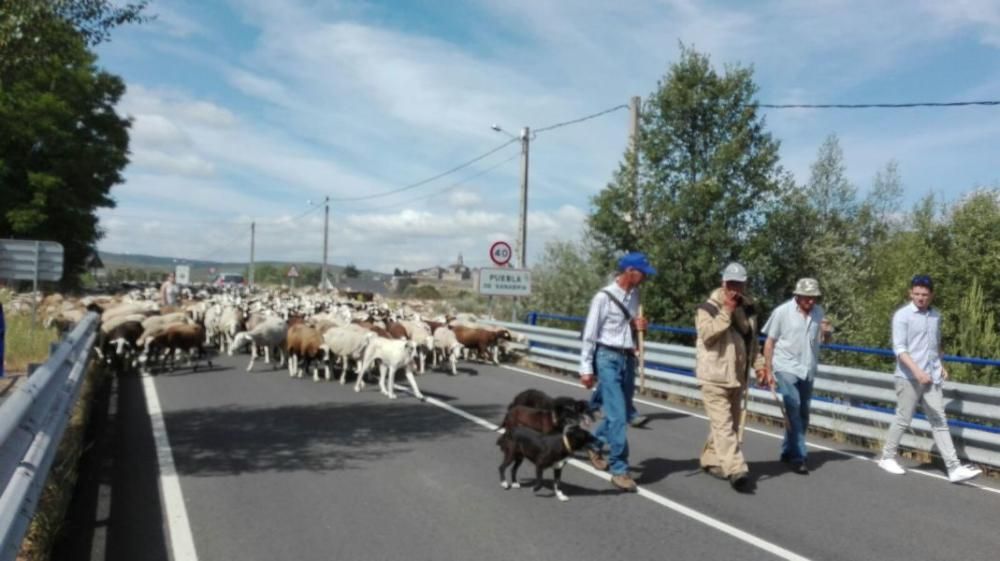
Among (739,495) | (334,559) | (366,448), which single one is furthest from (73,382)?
(739,495)

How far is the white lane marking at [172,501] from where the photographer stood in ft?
18.6

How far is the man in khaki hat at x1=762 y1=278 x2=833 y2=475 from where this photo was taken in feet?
28.7

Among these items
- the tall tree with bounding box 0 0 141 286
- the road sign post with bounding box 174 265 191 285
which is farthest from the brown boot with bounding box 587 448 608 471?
the road sign post with bounding box 174 265 191 285

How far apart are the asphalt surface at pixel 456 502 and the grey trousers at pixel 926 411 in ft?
1.00

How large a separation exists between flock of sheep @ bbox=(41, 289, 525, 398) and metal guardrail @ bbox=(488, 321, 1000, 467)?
167 inches

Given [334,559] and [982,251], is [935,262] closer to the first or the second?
[982,251]

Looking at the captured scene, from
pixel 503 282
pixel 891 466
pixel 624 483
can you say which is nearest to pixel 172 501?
pixel 624 483

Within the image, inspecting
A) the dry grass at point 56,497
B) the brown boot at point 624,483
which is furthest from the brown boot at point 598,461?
the dry grass at point 56,497

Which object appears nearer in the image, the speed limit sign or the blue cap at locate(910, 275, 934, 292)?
the blue cap at locate(910, 275, 934, 292)

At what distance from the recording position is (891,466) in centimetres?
876

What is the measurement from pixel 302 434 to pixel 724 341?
187 inches

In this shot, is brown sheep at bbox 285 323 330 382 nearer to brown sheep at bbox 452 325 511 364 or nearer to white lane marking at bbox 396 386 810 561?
brown sheep at bbox 452 325 511 364

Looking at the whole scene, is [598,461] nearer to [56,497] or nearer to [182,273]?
[56,497]

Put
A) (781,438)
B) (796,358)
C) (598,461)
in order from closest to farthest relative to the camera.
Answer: (598,461)
(796,358)
(781,438)
